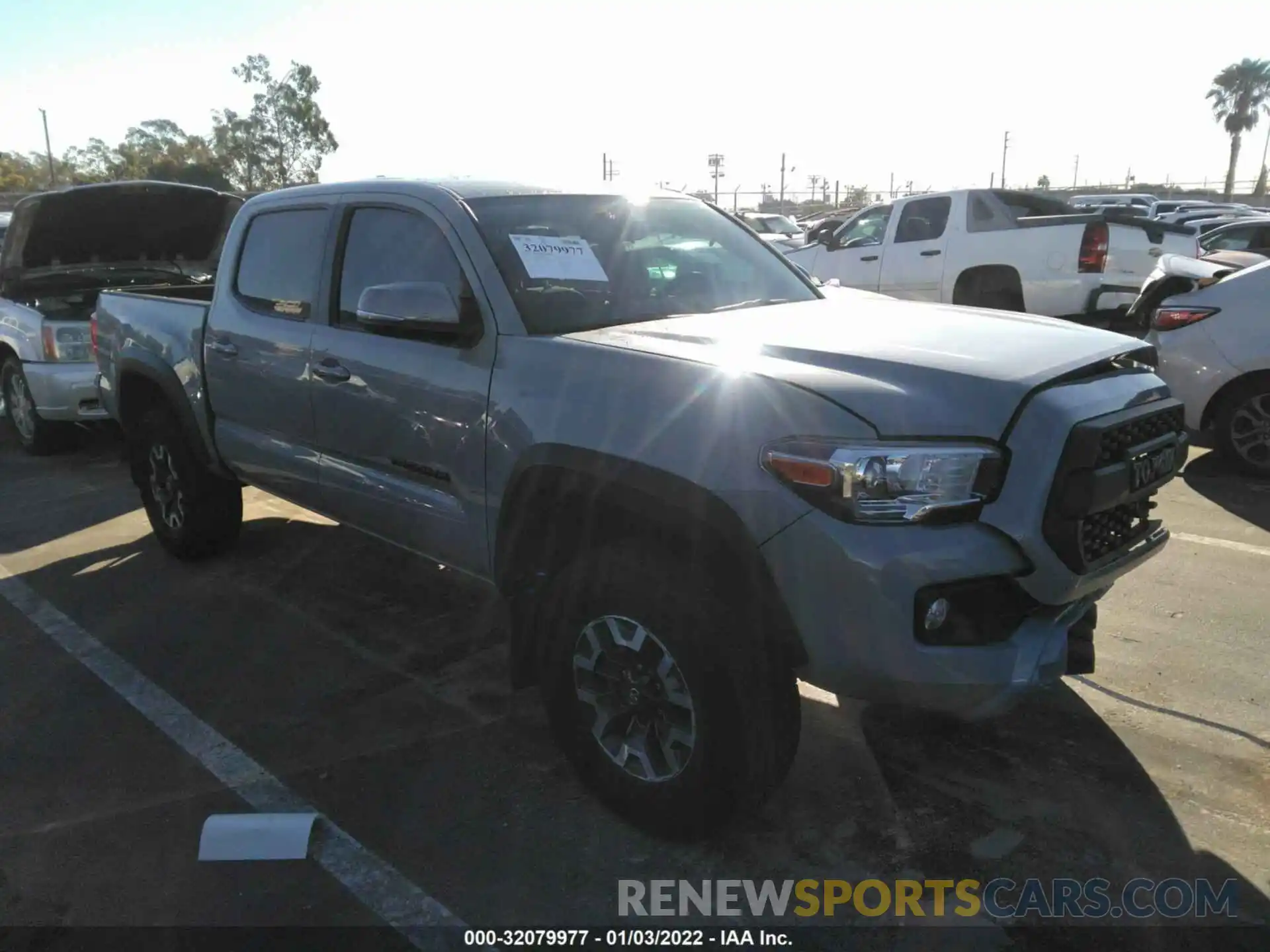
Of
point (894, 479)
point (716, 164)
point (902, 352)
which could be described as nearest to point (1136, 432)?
point (902, 352)

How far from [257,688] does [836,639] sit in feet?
8.47

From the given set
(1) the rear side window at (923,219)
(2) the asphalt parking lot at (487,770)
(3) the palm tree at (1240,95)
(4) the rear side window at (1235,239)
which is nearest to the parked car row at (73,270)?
(2) the asphalt parking lot at (487,770)

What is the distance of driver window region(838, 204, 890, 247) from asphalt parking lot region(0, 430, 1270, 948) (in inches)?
289

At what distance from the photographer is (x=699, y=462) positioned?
2.62 metres

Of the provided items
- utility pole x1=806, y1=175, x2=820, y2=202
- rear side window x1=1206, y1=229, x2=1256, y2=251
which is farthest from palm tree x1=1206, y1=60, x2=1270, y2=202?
rear side window x1=1206, y1=229, x2=1256, y2=251

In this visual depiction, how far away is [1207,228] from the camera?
17.5 m

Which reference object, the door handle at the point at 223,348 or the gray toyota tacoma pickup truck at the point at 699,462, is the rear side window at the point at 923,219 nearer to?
the gray toyota tacoma pickup truck at the point at 699,462

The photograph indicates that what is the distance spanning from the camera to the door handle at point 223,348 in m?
4.61

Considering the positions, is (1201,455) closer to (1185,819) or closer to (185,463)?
(1185,819)

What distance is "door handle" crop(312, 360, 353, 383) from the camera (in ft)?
12.7

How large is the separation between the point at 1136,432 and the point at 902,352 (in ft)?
2.27

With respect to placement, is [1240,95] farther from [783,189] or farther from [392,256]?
[392,256]

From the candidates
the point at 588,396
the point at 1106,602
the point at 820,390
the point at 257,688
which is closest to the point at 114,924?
the point at 257,688

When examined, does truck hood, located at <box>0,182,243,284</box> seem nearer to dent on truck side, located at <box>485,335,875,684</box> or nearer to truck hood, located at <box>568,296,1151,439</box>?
dent on truck side, located at <box>485,335,875,684</box>
